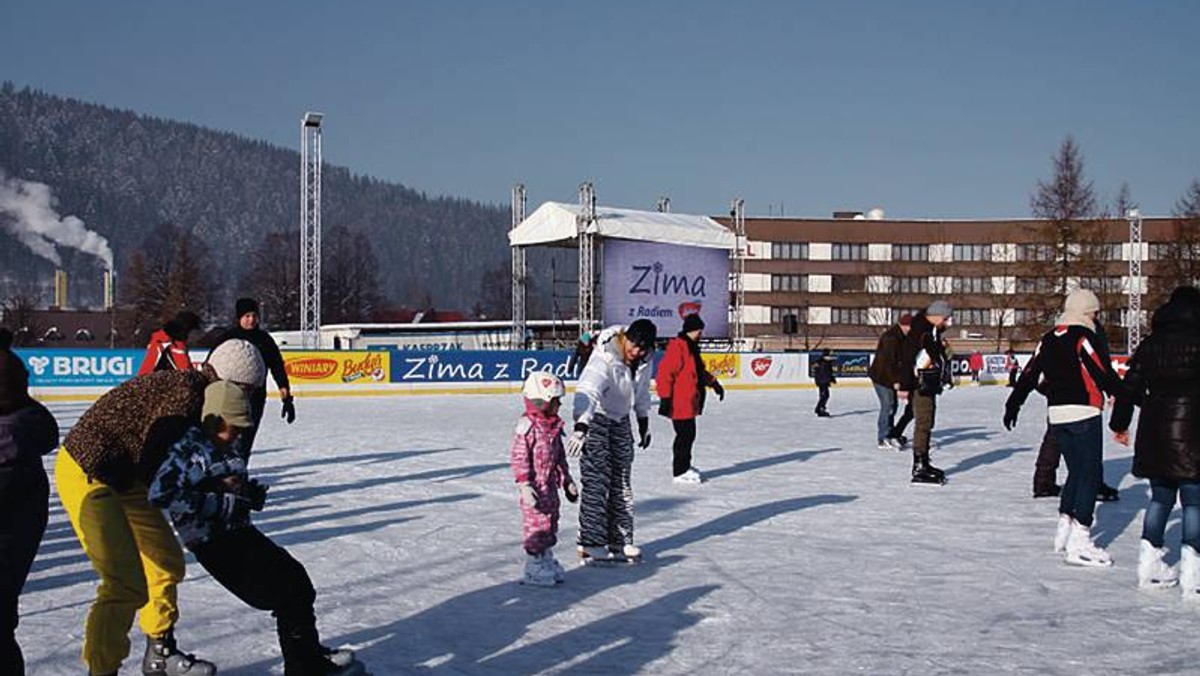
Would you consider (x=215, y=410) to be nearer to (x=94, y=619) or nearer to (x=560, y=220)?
(x=94, y=619)

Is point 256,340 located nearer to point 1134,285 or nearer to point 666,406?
point 666,406

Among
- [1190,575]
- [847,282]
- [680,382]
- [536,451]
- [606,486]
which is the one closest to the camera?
[1190,575]

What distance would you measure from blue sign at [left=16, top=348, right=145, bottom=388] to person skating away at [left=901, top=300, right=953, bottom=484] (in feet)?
62.7

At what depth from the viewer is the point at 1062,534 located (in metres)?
7.32

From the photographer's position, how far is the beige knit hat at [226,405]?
394cm

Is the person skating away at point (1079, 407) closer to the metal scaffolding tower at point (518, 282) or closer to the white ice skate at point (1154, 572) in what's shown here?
the white ice skate at point (1154, 572)

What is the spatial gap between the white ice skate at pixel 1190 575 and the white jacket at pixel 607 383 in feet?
10.6

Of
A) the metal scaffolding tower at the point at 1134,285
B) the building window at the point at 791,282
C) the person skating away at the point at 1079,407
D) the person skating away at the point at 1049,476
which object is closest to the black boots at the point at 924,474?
the person skating away at the point at 1049,476

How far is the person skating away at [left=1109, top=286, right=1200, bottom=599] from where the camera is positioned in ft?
19.2

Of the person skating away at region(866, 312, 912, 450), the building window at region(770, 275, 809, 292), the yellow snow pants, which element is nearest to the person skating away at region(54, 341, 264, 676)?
the yellow snow pants

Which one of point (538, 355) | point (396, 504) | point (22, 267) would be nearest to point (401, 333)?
point (538, 355)

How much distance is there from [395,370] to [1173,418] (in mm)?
23870

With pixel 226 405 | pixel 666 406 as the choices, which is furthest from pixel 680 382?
pixel 226 405

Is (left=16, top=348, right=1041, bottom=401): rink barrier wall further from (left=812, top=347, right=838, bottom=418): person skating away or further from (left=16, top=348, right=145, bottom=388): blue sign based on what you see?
(left=812, top=347, right=838, bottom=418): person skating away
